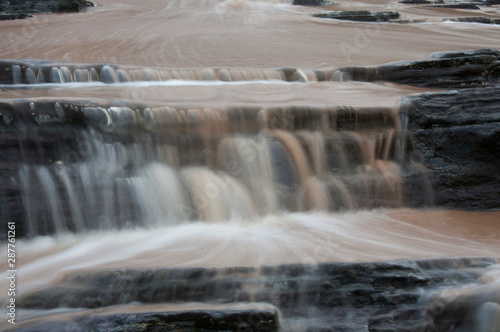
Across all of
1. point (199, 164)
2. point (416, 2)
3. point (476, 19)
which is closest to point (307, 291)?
point (199, 164)

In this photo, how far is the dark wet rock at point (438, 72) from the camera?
251 inches

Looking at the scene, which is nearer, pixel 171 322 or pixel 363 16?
pixel 171 322

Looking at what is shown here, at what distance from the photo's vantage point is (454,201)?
5125 mm

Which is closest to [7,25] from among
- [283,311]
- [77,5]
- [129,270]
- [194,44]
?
[77,5]

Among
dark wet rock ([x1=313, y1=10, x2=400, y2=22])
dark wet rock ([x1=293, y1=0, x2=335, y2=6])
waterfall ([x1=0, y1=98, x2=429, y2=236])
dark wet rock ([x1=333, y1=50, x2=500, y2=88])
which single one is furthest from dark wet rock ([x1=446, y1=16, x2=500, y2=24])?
waterfall ([x1=0, y1=98, x2=429, y2=236])

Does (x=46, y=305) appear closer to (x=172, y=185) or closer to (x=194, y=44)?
(x=172, y=185)

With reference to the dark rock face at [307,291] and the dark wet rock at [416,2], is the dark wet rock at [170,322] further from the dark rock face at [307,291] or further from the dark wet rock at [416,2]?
the dark wet rock at [416,2]

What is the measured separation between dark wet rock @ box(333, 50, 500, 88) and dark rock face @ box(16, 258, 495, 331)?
3.64 meters

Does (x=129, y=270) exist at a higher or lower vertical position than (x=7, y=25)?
lower

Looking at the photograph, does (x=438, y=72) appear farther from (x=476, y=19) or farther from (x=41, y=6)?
(x=41, y=6)

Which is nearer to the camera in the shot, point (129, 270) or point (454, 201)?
point (129, 270)

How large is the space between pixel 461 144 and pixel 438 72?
173 cm

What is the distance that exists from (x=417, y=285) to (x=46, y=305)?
2.46 m

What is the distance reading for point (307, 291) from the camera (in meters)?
3.34
